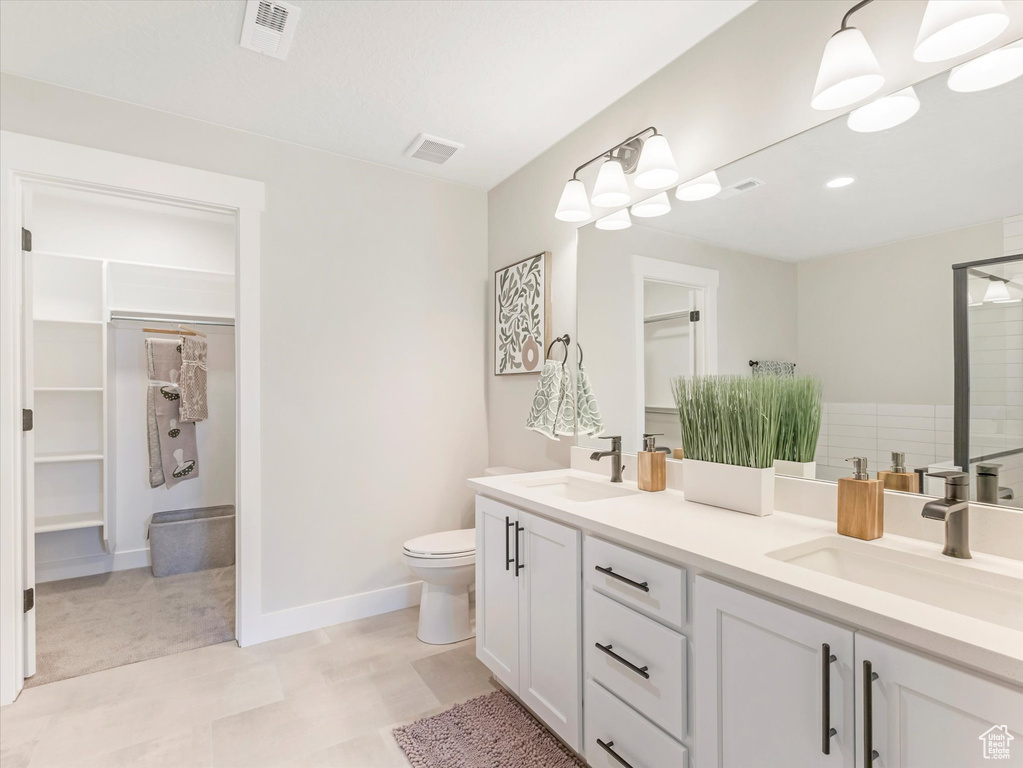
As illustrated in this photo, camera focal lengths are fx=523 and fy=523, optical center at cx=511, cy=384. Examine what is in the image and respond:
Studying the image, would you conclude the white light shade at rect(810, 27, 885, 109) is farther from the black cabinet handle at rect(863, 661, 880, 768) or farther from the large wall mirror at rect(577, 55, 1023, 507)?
the black cabinet handle at rect(863, 661, 880, 768)

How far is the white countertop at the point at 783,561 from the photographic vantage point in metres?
0.78

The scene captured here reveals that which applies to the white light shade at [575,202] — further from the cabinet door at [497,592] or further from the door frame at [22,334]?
the door frame at [22,334]

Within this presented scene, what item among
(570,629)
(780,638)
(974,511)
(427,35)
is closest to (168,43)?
(427,35)

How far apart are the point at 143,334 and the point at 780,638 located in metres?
4.01

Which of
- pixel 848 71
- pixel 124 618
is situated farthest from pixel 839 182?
pixel 124 618

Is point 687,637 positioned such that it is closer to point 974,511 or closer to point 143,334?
point 974,511

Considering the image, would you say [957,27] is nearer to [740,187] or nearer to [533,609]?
[740,187]

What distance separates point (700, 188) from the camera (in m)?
1.86

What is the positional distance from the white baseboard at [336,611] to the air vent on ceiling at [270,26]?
2440mm

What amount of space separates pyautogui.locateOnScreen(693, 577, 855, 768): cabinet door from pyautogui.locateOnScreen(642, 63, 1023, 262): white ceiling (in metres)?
1.02

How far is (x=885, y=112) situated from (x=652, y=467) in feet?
4.12

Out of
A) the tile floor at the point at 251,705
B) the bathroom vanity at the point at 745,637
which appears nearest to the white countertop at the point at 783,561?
the bathroom vanity at the point at 745,637

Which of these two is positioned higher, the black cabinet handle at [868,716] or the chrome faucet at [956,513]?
the chrome faucet at [956,513]

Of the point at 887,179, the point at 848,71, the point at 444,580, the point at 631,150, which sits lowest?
the point at 444,580
